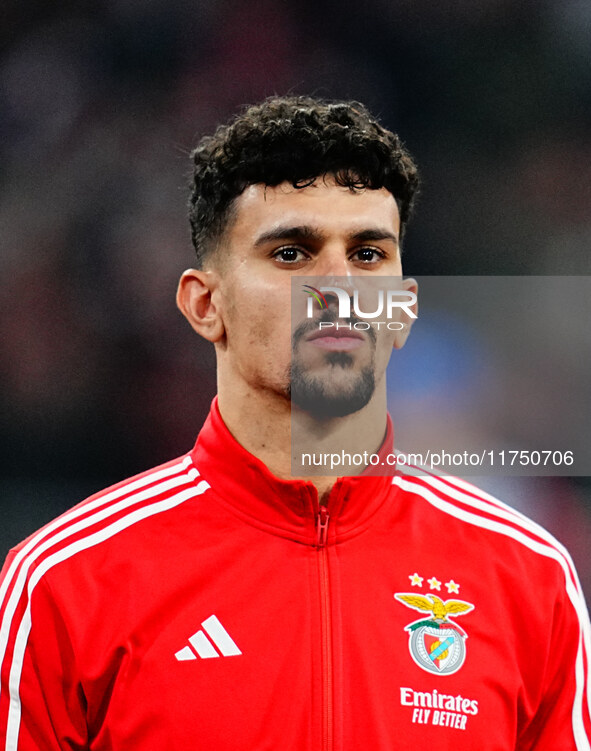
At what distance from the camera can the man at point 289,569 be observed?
1.43 meters

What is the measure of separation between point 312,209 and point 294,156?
0.11 m

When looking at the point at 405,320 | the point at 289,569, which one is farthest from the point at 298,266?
the point at 289,569

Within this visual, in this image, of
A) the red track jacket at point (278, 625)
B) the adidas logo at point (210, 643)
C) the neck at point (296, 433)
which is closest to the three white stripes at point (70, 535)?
the red track jacket at point (278, 625)

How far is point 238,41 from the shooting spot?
3086mm

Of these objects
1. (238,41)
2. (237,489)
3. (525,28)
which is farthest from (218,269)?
(525,28)

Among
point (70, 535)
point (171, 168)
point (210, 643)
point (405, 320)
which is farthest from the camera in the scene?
point (171, 168)

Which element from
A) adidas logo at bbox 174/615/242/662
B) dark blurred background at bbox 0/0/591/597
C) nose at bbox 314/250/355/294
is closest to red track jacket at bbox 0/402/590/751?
adidas logo at bbox 174/615/242/662

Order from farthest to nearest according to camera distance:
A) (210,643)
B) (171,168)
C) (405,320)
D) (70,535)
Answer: (171,168)
(405,320)
(70,535)
(210,643)

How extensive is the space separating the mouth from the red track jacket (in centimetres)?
24

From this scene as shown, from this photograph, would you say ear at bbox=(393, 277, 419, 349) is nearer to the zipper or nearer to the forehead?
the forehead

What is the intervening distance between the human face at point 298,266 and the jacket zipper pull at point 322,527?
0.64 ft

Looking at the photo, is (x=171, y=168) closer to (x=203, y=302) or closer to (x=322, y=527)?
(x=203, y=302)

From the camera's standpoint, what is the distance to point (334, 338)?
155cm

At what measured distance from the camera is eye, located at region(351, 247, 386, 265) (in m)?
1.60
